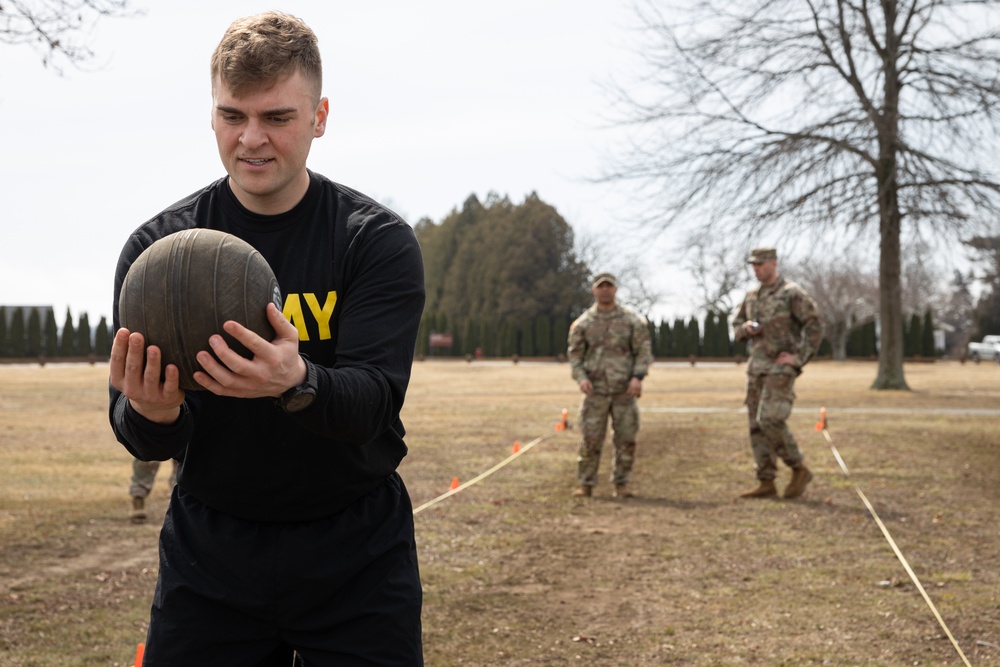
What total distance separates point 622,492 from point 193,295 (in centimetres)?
1082

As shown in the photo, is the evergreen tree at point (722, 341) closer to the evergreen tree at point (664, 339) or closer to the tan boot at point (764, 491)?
the evergreen tree at point (664, 339)

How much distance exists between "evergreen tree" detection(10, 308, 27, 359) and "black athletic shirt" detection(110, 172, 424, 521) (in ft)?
224

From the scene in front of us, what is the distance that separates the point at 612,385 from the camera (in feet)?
42.2

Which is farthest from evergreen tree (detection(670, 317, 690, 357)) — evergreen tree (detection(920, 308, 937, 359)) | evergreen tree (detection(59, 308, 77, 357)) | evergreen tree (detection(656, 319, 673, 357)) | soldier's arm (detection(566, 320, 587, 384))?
soldier's arm (detection(566, 320, 587, 384))

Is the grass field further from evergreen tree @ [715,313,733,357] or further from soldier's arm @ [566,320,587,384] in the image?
evergreen tree @ [715,313,733,357]

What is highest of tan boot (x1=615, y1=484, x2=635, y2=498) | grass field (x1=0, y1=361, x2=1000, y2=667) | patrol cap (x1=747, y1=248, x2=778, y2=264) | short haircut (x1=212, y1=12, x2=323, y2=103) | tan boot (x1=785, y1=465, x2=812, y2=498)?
patrol cap (x1=747, y1=248, x2=778, y2=264)

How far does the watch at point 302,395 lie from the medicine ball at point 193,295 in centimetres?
12

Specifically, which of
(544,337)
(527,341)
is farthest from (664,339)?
(527,341)

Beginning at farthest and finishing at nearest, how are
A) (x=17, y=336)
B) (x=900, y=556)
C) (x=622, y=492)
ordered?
(x=17, y=336)
(x=622, y=492)
(x=900, y=556)

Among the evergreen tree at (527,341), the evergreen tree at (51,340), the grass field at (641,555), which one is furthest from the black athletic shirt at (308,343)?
the evergreen tree at (527,341)

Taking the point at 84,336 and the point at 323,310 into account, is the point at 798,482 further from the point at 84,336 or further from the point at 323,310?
the point at 84,336

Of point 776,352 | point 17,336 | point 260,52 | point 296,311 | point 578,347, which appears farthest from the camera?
point 17,336

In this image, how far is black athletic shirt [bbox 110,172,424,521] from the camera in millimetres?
2740

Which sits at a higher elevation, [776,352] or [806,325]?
[806,325]
